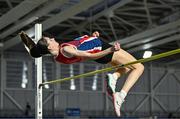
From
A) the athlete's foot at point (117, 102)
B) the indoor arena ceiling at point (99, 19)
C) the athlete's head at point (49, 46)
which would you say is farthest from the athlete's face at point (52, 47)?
the indoor arena ceiling at point (99, 19)

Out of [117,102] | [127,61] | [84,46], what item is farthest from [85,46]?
[117,102]

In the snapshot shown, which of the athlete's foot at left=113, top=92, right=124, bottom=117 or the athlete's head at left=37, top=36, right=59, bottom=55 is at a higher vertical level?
the athlete's head at left=37, top=36, right=59, bottom=55

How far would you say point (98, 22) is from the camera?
738 inches

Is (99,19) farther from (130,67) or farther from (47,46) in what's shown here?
(47,46)

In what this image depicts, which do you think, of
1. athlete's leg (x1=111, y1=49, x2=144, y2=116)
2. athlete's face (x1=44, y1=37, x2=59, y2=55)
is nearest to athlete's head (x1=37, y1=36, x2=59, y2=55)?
athlete's face (x1=44, y1=37, x2=59, y2=55)

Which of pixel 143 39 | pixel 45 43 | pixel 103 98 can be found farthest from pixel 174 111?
pixel 45 43

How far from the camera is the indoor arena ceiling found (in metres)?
13.9

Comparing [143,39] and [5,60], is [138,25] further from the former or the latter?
[5,60]

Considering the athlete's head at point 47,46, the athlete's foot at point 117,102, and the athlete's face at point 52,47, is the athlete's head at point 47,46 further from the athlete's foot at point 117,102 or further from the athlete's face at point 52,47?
the athlete's foot at point 117,102

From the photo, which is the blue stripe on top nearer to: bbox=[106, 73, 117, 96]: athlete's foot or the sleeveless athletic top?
the sleeveless athletic top

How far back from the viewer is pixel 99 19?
18125 mm

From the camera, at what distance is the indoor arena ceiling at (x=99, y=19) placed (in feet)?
45.8

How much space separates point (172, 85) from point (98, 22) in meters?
7.42

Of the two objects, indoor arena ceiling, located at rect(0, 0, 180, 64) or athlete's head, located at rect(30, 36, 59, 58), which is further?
indoor arena ceiling, located at rect(0, 0, 180, 64)
